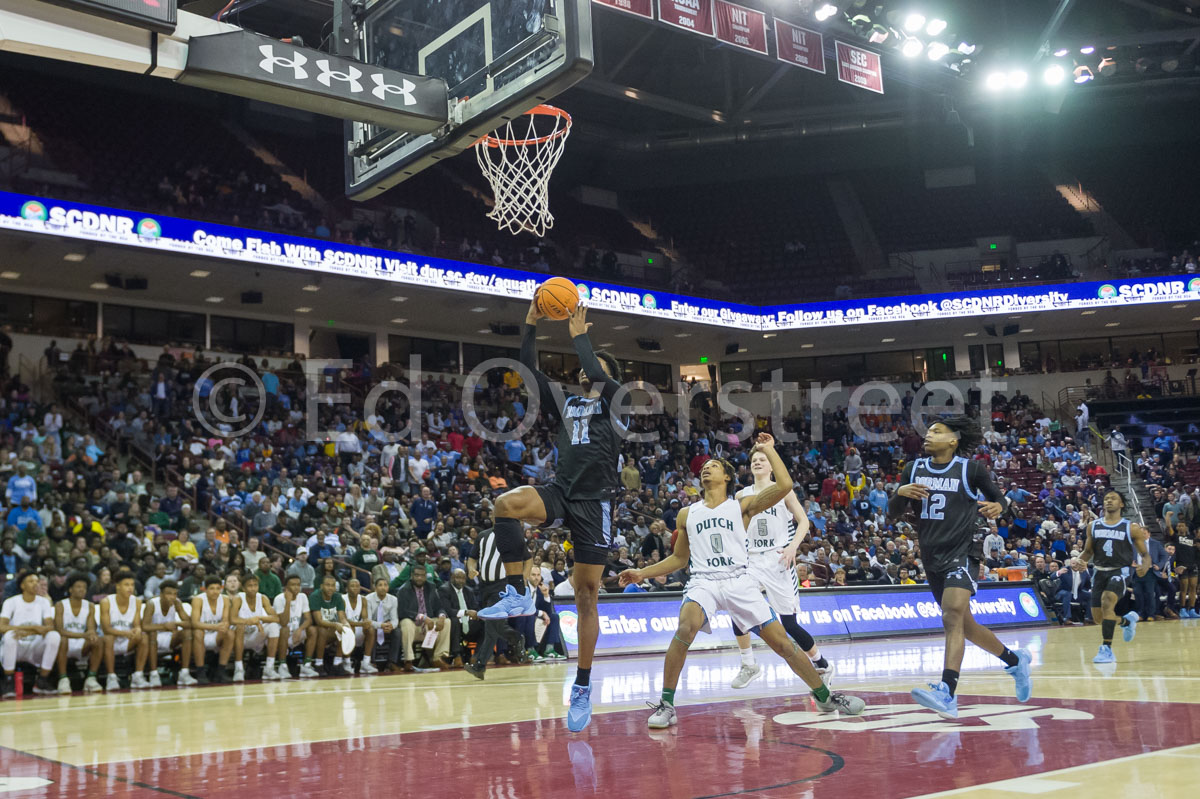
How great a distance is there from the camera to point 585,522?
5953 mm

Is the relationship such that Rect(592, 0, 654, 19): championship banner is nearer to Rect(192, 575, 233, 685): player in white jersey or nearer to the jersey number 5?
Rect(192, 575, 233, 685): player in white jersey

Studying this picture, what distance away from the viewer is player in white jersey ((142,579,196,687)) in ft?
38.4

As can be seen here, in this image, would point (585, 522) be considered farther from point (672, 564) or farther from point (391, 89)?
point (391, 89)

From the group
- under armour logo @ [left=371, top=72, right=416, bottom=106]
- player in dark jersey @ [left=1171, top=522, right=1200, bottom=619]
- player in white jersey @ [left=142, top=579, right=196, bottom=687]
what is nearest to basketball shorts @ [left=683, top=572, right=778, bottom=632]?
under armour logo @ [left=371, top=72, right=416, bottom=106]

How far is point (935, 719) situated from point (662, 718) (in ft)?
5.24

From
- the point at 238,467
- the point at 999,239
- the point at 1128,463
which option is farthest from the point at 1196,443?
the point at 238,467

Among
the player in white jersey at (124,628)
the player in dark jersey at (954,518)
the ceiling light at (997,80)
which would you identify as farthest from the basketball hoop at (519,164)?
the ceiling light at (997,80)

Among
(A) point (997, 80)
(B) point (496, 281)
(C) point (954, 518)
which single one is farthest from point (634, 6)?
(C) point (954, 518)

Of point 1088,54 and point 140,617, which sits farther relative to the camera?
point 1088,54

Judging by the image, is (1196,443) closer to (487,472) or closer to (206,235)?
(487,472)

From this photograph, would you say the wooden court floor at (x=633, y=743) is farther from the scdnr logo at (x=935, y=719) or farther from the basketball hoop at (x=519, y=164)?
the basketball hoop at (x=519, y=164)

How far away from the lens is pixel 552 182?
110 ft

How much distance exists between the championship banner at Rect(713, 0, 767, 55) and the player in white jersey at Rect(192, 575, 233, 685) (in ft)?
46.0

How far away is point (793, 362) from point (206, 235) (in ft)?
67.9
